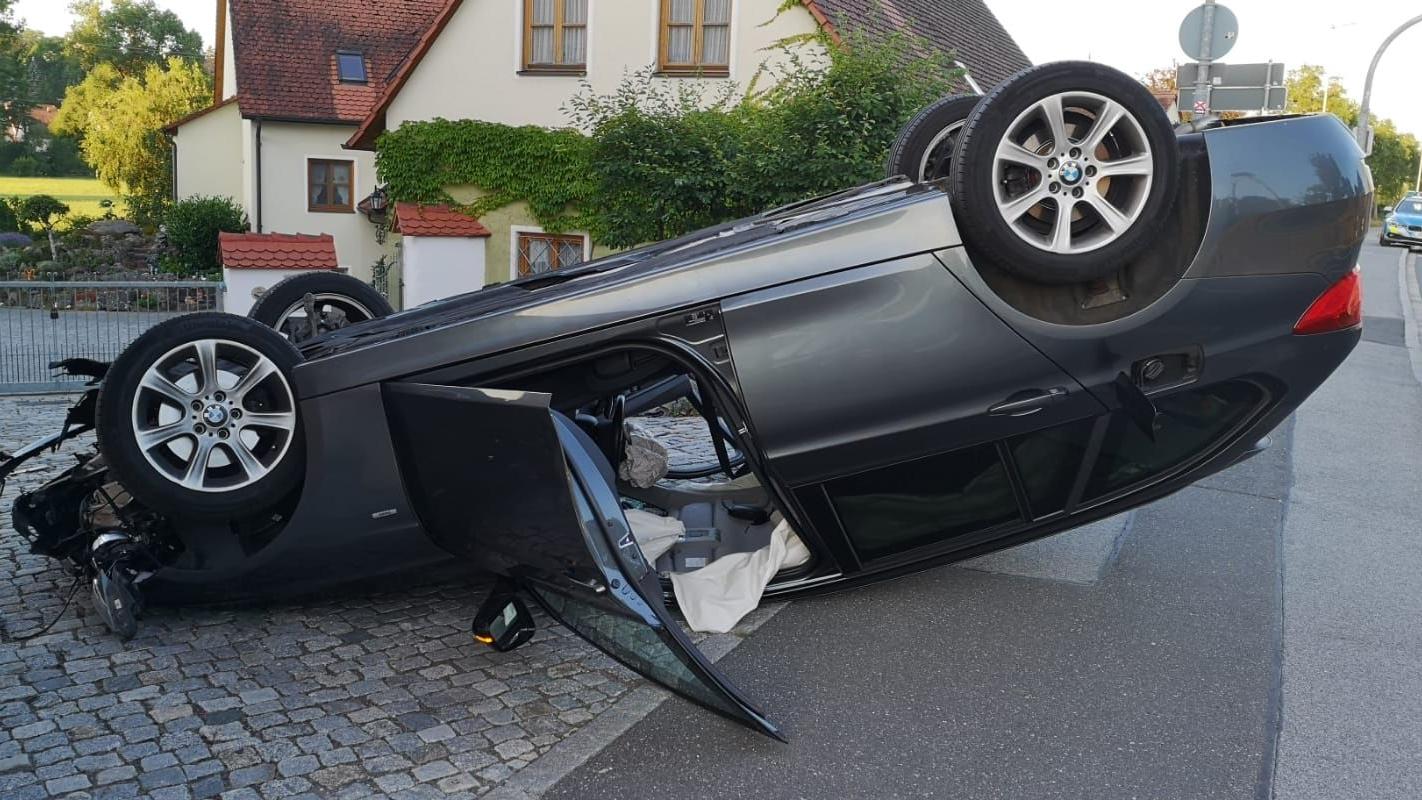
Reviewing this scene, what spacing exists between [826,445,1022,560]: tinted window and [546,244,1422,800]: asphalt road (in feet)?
1.40

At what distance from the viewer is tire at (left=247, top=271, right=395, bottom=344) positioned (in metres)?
6.14

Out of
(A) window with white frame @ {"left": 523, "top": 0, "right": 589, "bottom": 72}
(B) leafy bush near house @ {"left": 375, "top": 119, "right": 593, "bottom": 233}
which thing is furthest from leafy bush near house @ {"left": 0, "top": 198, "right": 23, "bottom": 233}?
(A) window with white frame @ {"left": 523, "top": 0, "right": 589, "bottom": 72}

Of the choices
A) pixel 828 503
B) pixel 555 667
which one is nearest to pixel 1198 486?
pixel 828 503

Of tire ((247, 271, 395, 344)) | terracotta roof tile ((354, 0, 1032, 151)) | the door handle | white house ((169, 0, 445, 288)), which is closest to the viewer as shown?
the door handle

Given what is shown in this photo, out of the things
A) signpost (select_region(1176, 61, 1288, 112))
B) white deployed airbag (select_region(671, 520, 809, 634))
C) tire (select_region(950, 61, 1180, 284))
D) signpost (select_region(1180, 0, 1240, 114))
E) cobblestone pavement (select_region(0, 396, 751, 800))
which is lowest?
cobblestone pavement (select_region(0, 396, 751, 800))

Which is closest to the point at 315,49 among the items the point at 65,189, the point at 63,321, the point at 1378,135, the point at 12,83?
the point at 63,321

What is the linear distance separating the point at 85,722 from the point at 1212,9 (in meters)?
11.4

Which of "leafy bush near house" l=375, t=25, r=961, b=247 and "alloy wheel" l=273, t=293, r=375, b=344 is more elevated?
"leafy bush near house" l=375, t=25, r=961, b=247

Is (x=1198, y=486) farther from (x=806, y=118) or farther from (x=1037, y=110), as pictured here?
(x=806, y=118)

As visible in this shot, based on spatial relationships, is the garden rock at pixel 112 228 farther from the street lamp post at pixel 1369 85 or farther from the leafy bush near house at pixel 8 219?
the street lamp post at pixel 1369 85

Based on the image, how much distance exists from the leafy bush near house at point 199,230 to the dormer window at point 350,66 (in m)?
4.23

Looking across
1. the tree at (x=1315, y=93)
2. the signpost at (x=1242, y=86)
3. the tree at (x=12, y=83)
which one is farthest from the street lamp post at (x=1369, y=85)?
the tree at (x=12, y=83)

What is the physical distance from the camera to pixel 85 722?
4137 millimetres

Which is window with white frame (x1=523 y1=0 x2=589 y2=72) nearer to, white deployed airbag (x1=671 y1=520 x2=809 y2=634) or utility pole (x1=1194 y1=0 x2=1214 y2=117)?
utility pole (x1=1194 y1=0 x2=1214 y2=117)
